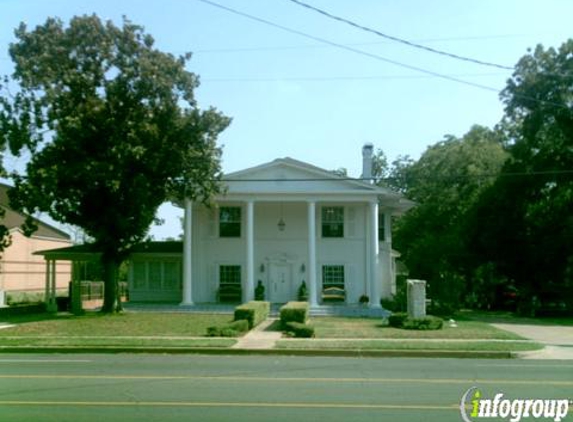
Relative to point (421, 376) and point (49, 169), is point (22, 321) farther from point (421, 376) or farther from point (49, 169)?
point (421, 376)

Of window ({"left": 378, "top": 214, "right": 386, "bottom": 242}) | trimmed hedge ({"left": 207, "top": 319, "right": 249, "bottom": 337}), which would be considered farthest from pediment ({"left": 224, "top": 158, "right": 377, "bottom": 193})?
trimmed hedge ({"left": 207, "top": 319, "right": 249, "bottom": 337})

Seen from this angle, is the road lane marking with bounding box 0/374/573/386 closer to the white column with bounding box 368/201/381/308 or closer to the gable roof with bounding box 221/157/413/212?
the gable roof with bounding box 221/157/413/212

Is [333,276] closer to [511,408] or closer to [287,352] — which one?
[287,352]

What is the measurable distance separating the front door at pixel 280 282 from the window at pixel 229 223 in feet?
8.84

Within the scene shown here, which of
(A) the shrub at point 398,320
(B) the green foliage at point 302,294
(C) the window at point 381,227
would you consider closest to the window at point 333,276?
(B) the green foliage at point 302,294

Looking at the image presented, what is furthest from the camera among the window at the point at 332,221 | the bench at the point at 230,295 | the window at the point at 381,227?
the window at the point at 381,227

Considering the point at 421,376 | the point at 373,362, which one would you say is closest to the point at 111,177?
the point at 373,362

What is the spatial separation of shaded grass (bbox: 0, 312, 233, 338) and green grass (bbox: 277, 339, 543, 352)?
4.65 metres

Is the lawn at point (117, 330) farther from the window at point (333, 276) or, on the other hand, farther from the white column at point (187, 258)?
the window at point (333, 276)

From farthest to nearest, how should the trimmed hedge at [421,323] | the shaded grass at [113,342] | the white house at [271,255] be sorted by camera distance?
the white house at [271,255]
the trimmed hedge at [421,323]
the shaded grass at [113,342]

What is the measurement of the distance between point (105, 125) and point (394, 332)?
15341mm

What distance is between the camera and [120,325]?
26203mm

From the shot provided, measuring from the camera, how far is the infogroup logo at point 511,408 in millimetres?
9133

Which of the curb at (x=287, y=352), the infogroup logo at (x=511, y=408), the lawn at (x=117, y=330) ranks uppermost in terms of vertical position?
the infogroup logo at (x=511, y=408)
